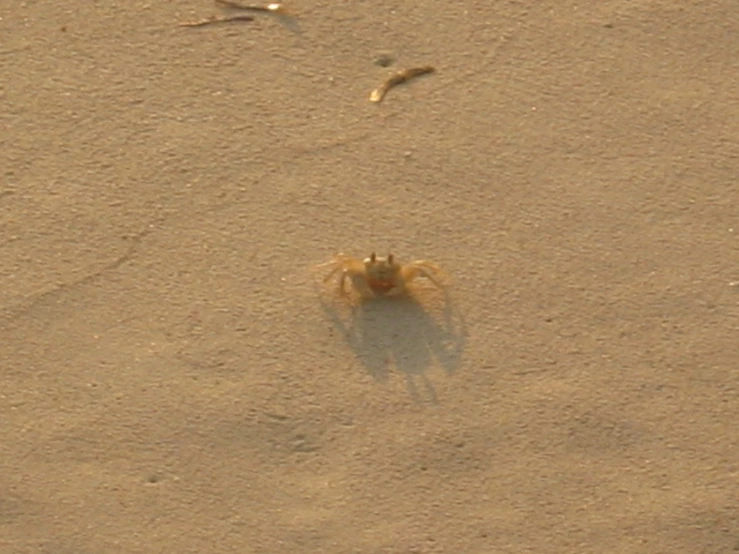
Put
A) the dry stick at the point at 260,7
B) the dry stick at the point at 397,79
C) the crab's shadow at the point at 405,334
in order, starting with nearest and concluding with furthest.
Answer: the crab's shadow at the point at 405,334
the dry stick at the point at 397,79
the dry stick at the point at 260,7

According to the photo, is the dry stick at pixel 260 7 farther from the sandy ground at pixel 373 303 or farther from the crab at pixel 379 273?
the crab at pixel 379 273

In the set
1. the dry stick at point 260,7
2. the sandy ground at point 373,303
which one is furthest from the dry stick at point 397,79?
the dry stick at point 260,7

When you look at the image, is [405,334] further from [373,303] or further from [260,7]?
[260,7]

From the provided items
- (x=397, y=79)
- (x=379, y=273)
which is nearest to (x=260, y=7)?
(x=397, y=79)

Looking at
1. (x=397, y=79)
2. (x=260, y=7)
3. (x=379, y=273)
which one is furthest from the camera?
(x=260, y=7)

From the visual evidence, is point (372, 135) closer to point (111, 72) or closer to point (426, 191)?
point (426, 191)

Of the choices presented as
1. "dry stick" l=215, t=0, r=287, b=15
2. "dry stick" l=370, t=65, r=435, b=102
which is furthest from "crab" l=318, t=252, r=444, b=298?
"dry stick" l=215, t=0, r=287, b=15
